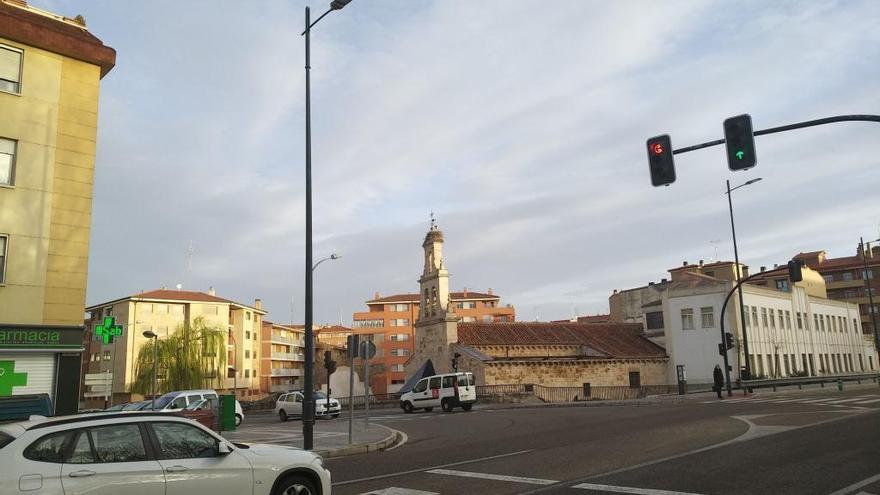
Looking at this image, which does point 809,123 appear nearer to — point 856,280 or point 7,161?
point 7,161

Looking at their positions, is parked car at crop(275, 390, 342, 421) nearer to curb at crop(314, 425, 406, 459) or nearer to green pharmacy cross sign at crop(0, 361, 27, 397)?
green pharmacy cross sign at crop(0, 361, 27, 397)

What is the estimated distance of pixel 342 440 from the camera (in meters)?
16.1

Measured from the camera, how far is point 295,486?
21.8 feet

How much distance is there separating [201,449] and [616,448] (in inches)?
336

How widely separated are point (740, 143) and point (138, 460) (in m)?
11.5

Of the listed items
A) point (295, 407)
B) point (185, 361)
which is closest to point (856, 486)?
point (295, 407)

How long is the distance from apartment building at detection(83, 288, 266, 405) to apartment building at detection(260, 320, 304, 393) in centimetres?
247

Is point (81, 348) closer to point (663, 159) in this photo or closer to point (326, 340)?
point (663, 159)

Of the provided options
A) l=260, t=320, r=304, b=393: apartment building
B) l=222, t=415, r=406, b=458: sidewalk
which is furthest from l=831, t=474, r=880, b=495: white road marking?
l=260, t=320, r=304, b=393: apartment building

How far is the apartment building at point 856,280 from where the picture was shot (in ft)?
280

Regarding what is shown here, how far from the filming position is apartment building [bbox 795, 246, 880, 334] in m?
85.4

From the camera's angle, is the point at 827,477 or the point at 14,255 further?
the point at 14,255

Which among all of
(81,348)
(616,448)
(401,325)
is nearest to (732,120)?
(616,448)

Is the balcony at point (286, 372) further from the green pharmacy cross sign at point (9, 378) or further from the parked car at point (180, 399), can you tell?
the green pharmacy cross sign at point (9, 378)
